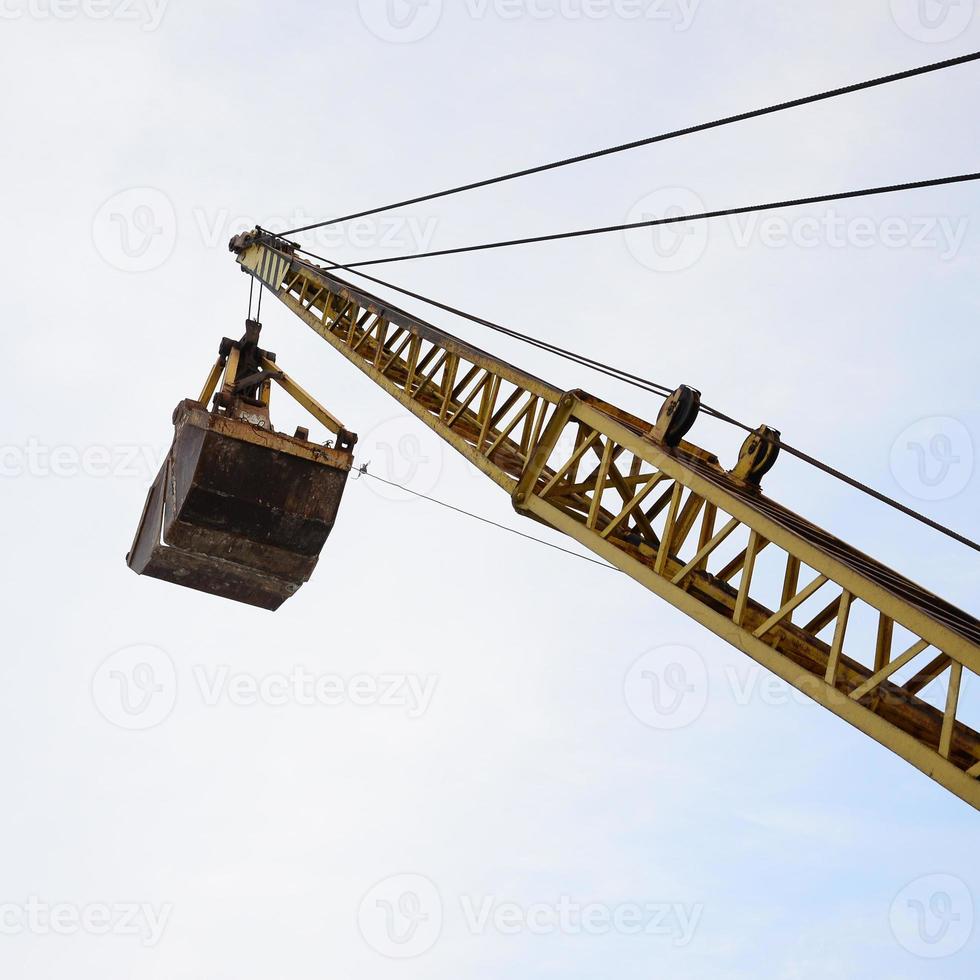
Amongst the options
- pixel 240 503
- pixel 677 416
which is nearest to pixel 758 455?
pixel 677 416

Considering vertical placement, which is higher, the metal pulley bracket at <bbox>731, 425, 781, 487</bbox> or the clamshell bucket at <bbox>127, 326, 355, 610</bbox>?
the metal pulley bracket at <bbox>731, 425, 781, 487</bbox>

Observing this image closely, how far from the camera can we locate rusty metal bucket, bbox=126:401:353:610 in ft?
41.7

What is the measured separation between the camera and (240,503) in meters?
12.8

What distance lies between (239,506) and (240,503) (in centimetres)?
3

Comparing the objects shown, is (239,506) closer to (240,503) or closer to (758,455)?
(240,503)

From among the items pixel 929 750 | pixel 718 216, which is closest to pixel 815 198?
pixel 718 216

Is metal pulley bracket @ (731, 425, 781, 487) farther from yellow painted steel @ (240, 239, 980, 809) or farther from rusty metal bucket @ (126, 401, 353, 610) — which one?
rusty metal bucket @ (126, 401, 353, 610)

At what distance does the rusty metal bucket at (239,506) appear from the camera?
12.7 m

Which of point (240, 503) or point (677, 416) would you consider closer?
point (677, 416)

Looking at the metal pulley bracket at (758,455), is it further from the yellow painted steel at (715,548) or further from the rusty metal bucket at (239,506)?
the rusty metal bucket at (239,506)

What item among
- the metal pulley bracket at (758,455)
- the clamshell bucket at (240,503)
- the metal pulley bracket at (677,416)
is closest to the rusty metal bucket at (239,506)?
the clamshell bucket at (240,503)

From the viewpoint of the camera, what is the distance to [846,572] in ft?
24.9

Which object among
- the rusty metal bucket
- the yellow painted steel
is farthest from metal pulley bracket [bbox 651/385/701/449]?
the rusty metal bucket

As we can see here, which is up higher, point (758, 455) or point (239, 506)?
point (758, 455)
